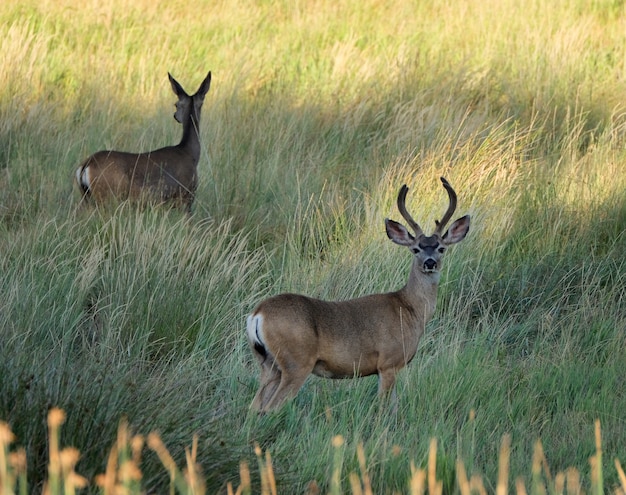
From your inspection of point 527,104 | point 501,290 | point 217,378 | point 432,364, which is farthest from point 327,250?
point 527,104

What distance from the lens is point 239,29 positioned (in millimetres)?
12672

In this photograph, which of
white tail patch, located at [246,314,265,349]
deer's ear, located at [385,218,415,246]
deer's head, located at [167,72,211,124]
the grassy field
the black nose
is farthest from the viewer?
deer's head, located at [167,72,211,124]

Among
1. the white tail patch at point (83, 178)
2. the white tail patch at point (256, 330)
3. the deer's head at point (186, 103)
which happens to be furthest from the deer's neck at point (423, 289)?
the deer's head at point (186, 103)

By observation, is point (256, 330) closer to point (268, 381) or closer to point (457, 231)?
point (268, 381)

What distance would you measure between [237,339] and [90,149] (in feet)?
11.7

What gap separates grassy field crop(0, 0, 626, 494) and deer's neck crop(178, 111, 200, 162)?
22 cm

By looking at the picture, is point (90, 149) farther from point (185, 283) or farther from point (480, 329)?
point (480, 329)

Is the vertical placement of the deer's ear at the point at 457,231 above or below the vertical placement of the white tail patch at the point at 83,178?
below

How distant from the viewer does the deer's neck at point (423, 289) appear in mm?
6449

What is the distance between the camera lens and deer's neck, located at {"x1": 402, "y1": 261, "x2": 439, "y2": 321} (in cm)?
645

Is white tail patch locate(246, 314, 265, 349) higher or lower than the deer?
lower

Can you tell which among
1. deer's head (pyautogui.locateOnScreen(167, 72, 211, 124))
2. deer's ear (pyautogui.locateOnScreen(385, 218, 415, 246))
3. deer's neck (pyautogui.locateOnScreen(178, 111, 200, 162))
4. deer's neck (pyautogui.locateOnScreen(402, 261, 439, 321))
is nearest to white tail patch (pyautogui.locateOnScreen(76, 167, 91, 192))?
deer's neck (pyautogui.locateOnScreen(178, 111, 200, 162))

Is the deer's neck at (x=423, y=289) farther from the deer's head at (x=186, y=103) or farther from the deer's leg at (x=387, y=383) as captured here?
the deer's head at (x=186, y=103)

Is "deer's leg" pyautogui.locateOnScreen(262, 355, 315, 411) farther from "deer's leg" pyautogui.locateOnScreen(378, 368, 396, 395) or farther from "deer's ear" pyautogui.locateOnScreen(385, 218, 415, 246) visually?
"deer's ear" pyautogui.locateOnScreen(385, 218, 415, 246)
